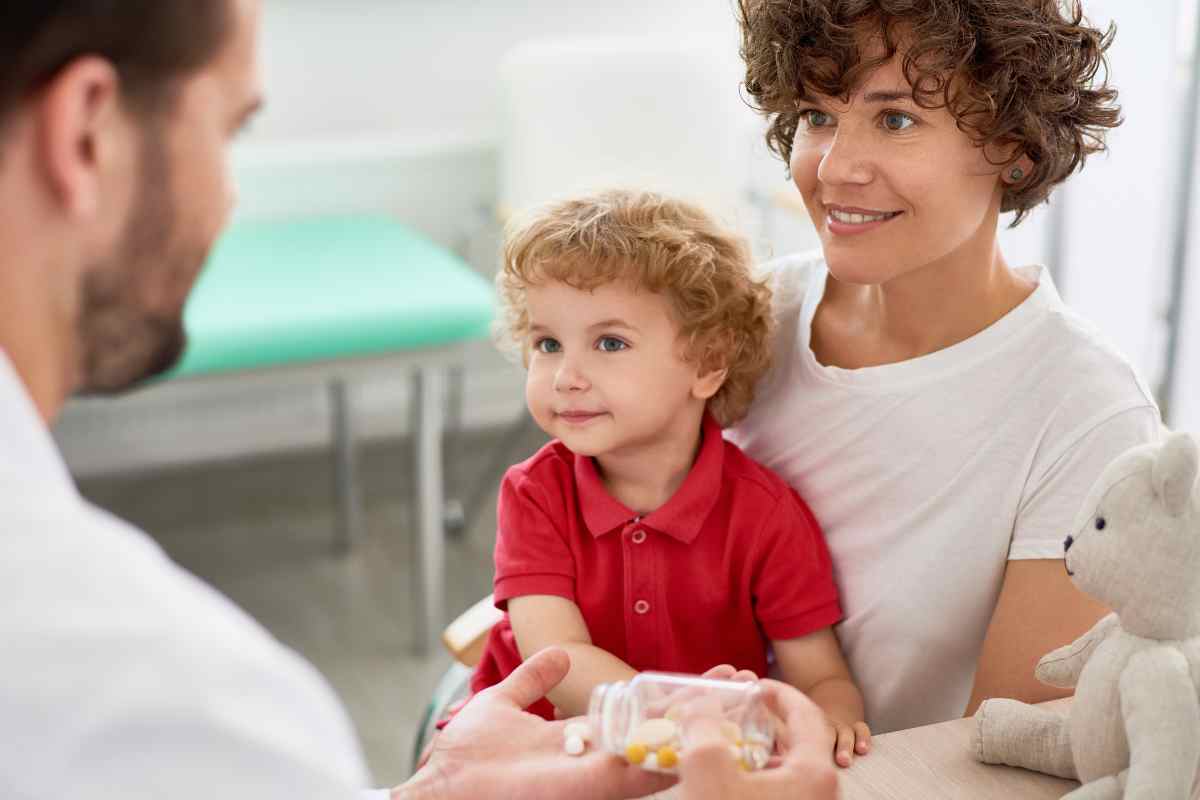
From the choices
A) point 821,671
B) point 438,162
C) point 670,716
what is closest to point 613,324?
point 821,671

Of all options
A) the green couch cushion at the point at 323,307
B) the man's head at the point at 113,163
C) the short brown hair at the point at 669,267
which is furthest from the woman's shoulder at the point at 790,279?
the green couch cushion at the point at 323,307

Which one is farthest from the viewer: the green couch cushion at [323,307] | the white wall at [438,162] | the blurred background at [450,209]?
the white wall at [438,162]

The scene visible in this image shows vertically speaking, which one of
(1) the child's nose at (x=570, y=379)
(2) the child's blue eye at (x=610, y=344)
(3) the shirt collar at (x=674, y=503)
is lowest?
(3) the shirt collar at (x=674, y=503)

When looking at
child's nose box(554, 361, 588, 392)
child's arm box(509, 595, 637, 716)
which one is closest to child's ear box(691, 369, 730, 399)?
child's nose box(554, 361, 588, 392)

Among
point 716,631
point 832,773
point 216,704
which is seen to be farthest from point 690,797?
point 716,631

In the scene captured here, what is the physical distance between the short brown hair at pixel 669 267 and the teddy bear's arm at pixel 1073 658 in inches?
19.3

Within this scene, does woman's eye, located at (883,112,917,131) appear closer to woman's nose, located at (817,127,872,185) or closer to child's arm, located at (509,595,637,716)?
woman's nose, located at (817,127,872,185)

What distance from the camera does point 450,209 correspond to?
3193 millimetres

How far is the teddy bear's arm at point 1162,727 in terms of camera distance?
829 millimetres

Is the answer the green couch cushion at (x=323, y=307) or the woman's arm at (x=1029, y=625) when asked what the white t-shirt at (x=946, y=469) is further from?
the green couch cushion at (x=323, y=307)

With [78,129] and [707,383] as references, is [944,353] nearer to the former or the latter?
[707,383]

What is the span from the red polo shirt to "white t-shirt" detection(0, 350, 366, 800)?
0.62 meters

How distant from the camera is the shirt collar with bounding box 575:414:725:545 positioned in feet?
4.22

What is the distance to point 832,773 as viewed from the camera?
85cm
